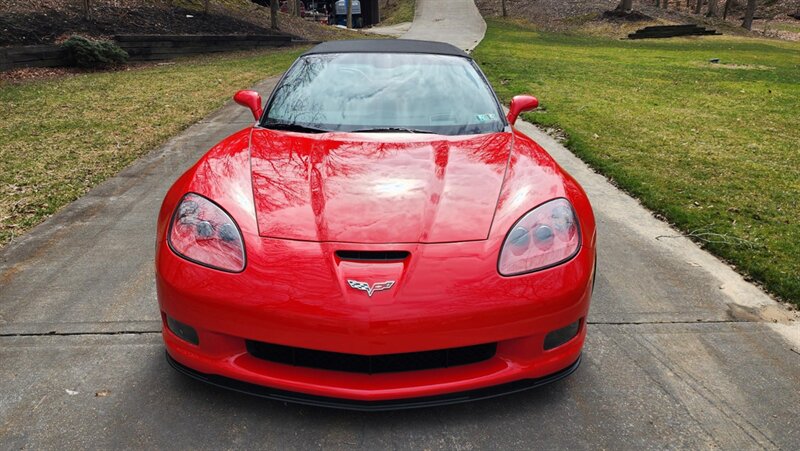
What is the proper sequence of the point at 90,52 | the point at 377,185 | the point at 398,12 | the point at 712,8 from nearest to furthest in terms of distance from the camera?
the point at 377,185 < the point at 90,52 < the point at 712,8 < the point at 398,12

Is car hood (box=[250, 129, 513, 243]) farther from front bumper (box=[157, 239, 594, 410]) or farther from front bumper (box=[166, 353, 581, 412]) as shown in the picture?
front bumper (box=[166, 353, 581, 412])

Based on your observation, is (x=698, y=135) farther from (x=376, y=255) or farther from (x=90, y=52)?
(x=90, y=52)

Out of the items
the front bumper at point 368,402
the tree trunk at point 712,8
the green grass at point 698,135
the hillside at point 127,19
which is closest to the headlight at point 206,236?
the front bumper at point 368,402

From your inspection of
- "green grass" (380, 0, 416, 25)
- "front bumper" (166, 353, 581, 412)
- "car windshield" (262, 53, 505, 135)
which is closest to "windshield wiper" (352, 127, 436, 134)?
"car windshield" (262, 53, 505, 135)

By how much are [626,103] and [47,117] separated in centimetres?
873

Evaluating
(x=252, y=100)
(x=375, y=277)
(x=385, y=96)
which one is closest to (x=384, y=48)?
(x=385, y=96)

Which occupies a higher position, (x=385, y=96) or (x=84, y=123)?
(x=385, y=96)

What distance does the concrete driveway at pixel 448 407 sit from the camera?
2.18 meters

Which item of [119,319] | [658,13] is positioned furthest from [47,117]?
[658,13]

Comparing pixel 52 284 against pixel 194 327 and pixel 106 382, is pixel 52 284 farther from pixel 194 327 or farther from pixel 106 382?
pixel 194 327

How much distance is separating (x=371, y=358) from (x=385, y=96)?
6.07ft

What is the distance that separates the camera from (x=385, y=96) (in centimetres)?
348

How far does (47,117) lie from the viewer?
26.5 ft

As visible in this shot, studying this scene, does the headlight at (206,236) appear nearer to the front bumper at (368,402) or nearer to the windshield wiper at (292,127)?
the front bumper at (368,402)
